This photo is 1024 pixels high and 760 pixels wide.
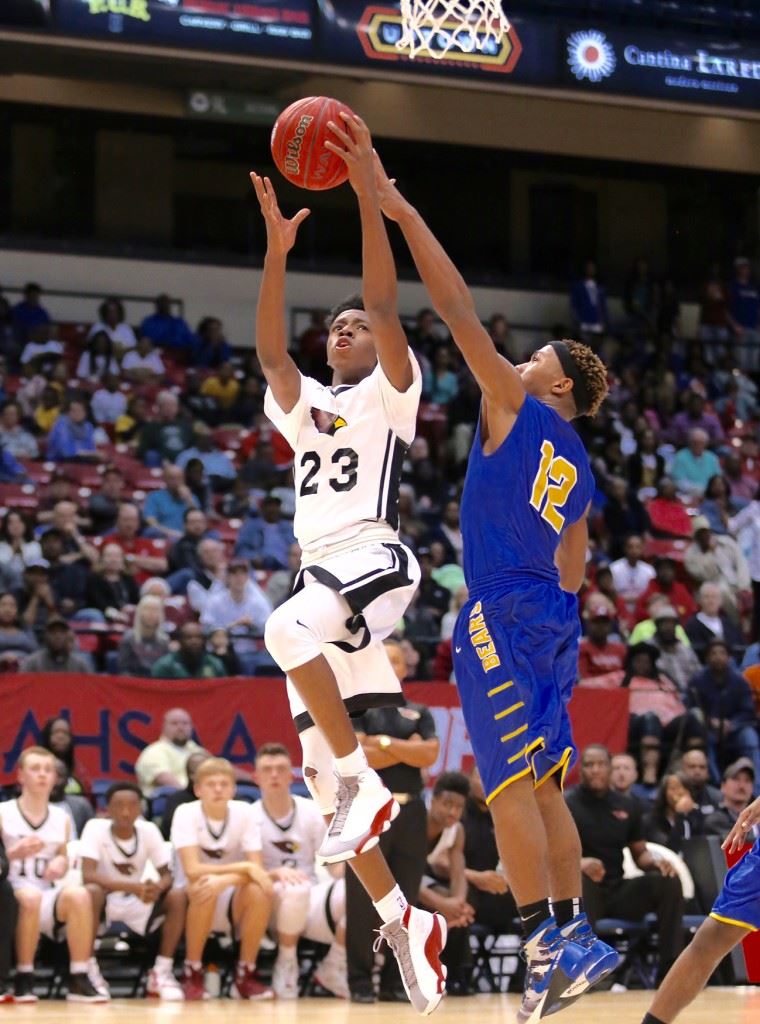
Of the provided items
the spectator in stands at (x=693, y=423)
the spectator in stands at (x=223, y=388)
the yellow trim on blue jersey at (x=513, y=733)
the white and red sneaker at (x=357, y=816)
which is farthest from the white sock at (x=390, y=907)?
the spectator in stands at (x=693, y=423)

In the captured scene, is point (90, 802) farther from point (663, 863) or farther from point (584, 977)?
point (584, 977)

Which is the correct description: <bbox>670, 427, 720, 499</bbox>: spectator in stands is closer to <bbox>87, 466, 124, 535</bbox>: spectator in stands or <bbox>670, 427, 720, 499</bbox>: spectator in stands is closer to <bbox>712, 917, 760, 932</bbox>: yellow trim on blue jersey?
<bbox>87, 466, 124, 535</bbox>: spectator in stands

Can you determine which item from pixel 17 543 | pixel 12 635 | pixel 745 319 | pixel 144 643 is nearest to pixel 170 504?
pixel 17 543

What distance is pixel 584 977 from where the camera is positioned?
20.2ft

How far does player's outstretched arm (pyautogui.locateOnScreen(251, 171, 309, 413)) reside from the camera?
6.86 meters

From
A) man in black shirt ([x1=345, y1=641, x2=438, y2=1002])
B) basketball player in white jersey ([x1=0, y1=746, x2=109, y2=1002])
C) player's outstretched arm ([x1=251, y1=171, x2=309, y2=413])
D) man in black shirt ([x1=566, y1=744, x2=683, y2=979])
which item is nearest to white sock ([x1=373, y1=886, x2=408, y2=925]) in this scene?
player's outstretched arm ([x1=251, y1=171, x2=309, y2=413])

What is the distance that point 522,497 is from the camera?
6.60m

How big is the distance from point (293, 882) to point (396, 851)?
969 mm

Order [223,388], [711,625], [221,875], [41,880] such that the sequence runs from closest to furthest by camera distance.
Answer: [41,880] → [221,875] → [711,625] → [223,388]

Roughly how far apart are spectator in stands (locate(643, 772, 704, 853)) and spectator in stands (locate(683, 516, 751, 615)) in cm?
545

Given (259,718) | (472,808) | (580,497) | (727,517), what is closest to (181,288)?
(727,517)

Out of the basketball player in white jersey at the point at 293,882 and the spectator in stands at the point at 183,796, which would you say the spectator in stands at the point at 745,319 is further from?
the spectator in stands at the point at 183,796

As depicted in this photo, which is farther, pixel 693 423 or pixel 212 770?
pixel 693 423

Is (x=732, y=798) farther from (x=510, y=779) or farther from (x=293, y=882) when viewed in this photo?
(x=510, y=779)
